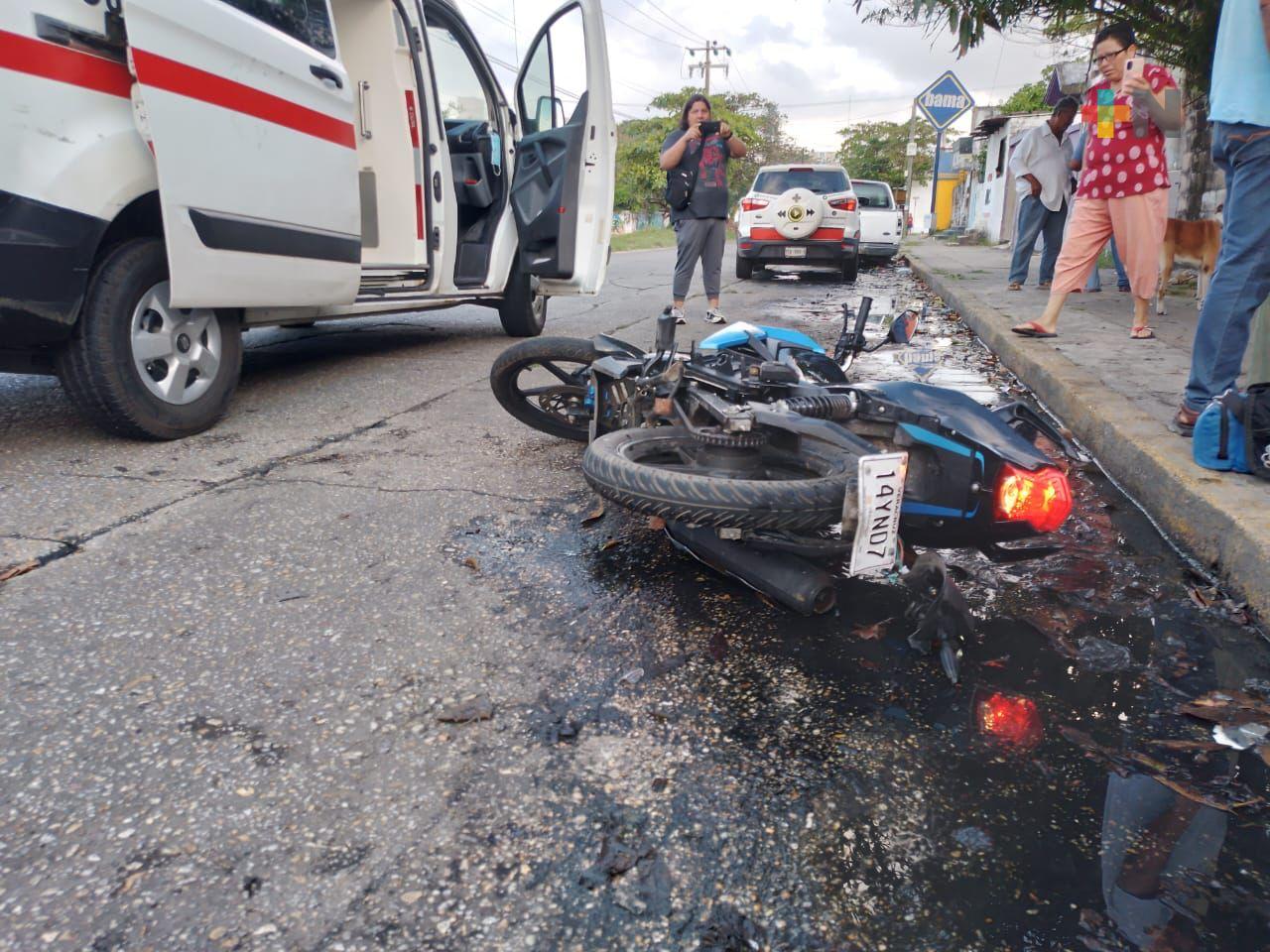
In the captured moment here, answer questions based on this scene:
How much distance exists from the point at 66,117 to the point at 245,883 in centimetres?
272

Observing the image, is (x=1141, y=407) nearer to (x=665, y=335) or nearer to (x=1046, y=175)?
(x=665, y=335)

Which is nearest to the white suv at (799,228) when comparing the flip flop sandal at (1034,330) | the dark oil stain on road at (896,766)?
the flip flop sandal at (1034,330)

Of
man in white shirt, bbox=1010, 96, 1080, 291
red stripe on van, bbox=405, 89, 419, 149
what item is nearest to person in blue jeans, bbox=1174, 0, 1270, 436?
red stripe on van, bbox=405, 89, 419, 149

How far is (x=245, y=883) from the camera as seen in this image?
4.45 ft

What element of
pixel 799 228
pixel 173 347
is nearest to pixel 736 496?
pixel 173 347

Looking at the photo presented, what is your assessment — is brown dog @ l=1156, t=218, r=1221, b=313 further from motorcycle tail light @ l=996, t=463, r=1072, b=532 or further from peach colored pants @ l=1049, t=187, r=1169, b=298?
motorcycle tail light @ l=996, t=463, r=1072, b=532

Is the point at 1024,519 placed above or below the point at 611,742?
above

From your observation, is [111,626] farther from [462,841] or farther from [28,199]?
[28,199]

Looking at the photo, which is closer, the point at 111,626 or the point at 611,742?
the point at 611,742

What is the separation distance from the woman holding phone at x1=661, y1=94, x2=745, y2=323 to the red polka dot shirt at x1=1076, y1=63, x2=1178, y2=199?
2660 millimetres

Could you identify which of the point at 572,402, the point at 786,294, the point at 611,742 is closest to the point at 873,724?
the point at 611,742

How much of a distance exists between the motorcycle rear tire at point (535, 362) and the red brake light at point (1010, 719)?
6.21 ft

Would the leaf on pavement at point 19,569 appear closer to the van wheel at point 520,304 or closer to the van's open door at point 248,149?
the van's open door at point 248,149

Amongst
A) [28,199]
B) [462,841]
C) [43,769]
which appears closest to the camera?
[462,841]
